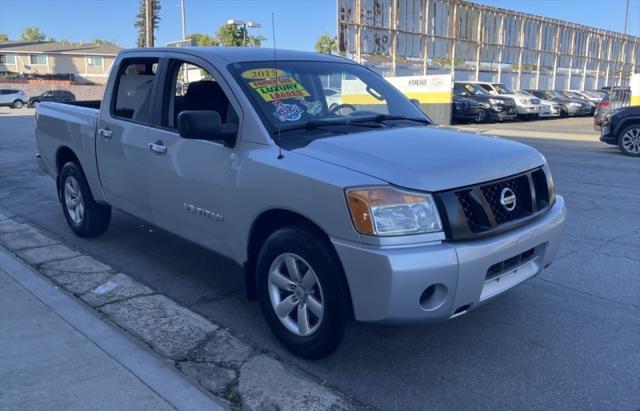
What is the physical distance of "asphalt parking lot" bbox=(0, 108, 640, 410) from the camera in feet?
10.5

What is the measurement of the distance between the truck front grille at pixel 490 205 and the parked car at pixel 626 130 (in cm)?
1064

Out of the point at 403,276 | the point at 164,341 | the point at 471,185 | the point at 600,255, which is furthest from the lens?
the point at 600,255

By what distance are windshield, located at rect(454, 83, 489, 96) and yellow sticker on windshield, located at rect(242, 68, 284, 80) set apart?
2330cm

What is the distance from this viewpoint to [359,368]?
349 centimetres

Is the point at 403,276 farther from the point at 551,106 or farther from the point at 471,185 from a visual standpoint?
the point at 551,106

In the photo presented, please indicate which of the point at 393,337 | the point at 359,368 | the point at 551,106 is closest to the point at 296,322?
the point at 359,368

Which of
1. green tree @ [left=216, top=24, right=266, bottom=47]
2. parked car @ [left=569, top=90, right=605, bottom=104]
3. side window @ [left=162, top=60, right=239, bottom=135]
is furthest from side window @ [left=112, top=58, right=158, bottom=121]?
parked car @ [left=569, top=90, right=605, bottom=104]

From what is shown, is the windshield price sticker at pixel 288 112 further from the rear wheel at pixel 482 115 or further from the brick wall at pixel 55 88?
the brick wall at pixel 55 88

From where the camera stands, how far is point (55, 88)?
5341 centimetres

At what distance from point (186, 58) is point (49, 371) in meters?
2.44

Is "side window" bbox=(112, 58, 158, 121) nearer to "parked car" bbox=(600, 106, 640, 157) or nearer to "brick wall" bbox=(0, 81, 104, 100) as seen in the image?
"parked car" bbox=(600, 106, 640, 157)

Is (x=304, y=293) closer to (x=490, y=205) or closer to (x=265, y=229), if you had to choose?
(x=265, y=229)

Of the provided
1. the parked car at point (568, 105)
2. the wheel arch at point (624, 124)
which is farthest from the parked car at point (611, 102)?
the parked car at point (568, 105)

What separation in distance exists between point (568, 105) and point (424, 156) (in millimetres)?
30169
